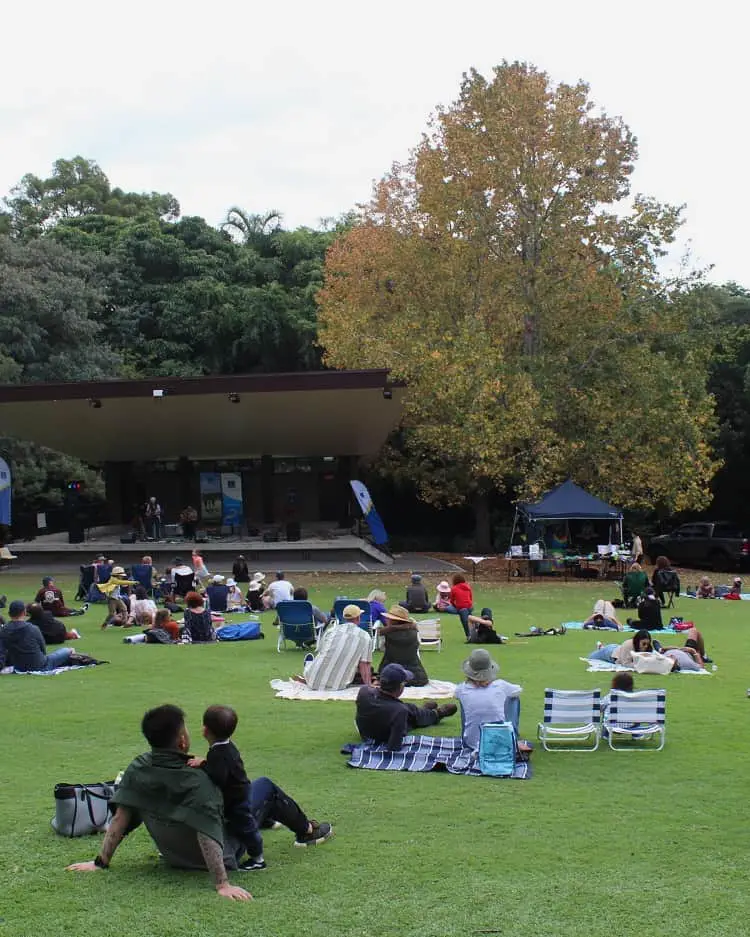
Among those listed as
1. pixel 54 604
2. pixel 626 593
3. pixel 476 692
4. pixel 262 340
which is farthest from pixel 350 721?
pixel 262 340

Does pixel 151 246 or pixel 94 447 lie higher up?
pixel 151 246

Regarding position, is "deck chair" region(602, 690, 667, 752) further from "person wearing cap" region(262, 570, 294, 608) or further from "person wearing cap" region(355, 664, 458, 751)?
"person wearing cap" region(262, 570, 294, 608)

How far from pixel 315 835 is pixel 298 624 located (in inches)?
351

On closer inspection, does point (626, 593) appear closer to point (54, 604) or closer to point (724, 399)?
point (54, 604)

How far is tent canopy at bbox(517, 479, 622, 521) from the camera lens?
26.2 meters

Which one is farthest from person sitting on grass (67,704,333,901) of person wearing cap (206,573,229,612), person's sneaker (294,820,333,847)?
person wearing cap (206,573,229,612)

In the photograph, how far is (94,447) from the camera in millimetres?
36000

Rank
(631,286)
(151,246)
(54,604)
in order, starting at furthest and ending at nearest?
(151,246), (631,286), (54,604)

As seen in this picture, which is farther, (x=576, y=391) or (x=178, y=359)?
(x=178, y=359)

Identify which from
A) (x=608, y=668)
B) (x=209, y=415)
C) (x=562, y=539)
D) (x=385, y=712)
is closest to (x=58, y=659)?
(x=385, y=712)

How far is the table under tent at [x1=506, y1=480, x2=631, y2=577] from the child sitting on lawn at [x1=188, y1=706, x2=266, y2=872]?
2093 centimetres

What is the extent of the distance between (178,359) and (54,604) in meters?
30.6

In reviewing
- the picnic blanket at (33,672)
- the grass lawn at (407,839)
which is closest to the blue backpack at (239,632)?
the picnic blanket at (33,672)

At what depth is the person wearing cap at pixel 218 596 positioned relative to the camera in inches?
765
